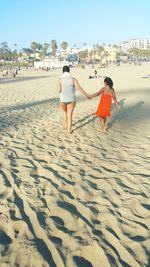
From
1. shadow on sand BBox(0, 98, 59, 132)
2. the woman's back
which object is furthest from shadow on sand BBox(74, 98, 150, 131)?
shadow on sand BBox(0, 98, 59, 132)

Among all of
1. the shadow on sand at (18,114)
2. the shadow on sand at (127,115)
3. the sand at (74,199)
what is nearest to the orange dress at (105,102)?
the sand at (74,199)

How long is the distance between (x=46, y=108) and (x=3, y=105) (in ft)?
7.32

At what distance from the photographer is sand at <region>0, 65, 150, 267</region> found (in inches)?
119

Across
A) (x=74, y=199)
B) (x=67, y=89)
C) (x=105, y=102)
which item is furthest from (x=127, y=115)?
(x=74, y=199)

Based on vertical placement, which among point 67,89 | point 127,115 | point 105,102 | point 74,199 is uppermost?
point 67,89

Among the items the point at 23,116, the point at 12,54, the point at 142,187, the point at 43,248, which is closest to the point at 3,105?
the point at 23,116

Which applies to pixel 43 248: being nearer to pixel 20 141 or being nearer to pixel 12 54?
pixel 20 141

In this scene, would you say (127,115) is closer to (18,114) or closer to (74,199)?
(18,114)

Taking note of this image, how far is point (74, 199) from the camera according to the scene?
4156mm

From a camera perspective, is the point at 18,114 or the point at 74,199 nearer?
the point at 74,199

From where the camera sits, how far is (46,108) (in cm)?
1286

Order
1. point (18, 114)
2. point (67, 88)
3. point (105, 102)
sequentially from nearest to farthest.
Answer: point (67, 88) → point (105, 102) → point (18, 114)

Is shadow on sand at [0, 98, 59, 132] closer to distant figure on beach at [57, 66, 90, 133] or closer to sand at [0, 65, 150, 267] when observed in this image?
sand at [0, 65, 150, 267]

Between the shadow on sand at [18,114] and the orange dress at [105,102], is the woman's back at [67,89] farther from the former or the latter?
the shadow on sand at [18,114]
